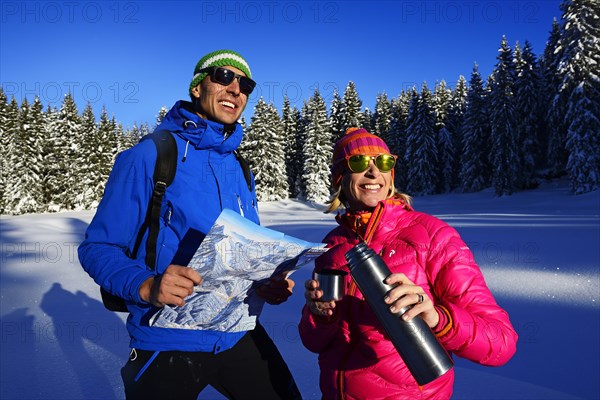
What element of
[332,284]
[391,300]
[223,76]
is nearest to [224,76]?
[223,76]

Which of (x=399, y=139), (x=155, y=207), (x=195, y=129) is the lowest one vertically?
(x=155, y=207)

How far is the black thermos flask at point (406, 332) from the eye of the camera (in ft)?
5.27

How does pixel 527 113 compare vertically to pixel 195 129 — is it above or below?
above

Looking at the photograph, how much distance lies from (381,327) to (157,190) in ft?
4.66

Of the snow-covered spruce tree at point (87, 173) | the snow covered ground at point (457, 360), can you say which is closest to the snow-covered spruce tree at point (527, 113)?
the snow covered ground at point (457, 360)

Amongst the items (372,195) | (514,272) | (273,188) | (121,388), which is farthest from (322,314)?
(273,188)

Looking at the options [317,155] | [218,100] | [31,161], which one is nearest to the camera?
[218,100]

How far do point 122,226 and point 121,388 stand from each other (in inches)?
106

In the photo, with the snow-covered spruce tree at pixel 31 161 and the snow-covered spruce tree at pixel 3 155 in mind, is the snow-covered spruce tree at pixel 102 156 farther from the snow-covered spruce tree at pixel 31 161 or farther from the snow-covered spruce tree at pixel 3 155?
the snow-covered spruce tree at pixel 3 155

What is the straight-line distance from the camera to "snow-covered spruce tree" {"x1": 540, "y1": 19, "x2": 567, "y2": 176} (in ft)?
105

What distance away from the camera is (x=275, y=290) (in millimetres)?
2518

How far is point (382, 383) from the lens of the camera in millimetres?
2041

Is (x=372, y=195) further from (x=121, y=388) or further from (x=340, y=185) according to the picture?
(x=121, y=388)

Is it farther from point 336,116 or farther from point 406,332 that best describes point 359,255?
point 336,116
